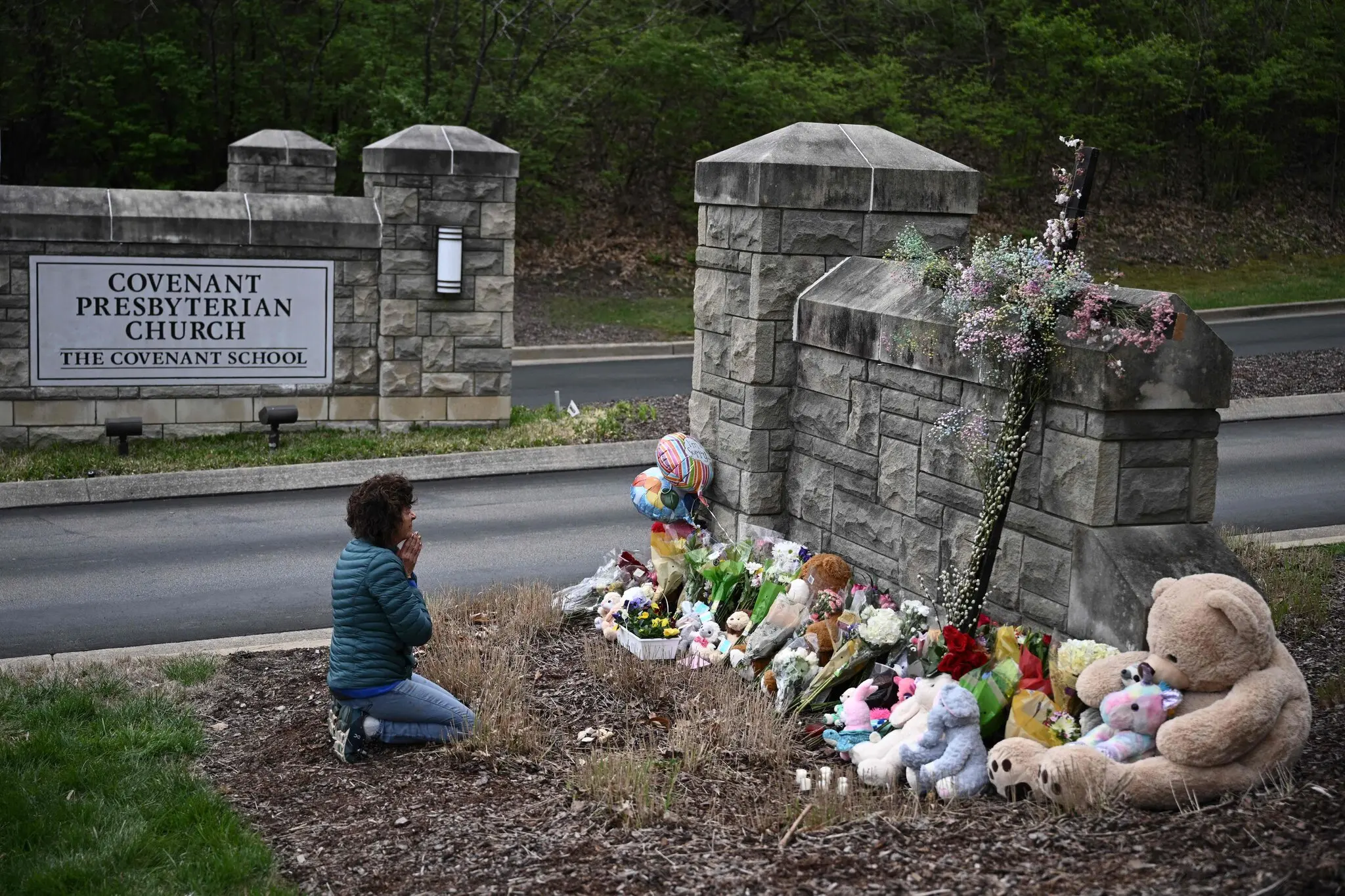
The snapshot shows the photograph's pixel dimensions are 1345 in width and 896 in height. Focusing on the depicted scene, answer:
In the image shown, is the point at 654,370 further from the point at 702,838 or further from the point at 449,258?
the point at 702,838

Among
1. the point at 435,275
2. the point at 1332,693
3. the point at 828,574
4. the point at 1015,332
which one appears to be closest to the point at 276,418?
the point at 435,275

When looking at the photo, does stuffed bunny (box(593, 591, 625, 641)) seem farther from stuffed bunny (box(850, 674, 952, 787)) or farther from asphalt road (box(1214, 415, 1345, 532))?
asphalt road (box(1214, 415, 1345, 532))

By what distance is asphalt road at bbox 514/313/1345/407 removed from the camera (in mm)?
16156

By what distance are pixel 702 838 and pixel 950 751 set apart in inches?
39.0

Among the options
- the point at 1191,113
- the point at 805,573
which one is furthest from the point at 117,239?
the point at 1191,113

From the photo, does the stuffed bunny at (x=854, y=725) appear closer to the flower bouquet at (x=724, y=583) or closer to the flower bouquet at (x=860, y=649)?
the flower bouquet at (x=860, y=649)

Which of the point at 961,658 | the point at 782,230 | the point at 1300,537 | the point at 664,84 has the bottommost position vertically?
the point at 1300,537

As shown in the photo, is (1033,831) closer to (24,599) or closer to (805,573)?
(805,573)

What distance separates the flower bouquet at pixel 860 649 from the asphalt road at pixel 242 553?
333cm

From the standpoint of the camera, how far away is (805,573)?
22.8 ft

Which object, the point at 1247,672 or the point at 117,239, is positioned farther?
the point at 117,239

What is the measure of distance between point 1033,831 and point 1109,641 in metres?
1.23

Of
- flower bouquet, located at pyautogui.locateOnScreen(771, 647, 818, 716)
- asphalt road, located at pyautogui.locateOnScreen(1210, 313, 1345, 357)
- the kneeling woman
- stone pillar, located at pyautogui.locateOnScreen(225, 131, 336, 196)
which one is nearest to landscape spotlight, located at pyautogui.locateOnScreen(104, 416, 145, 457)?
stone pillar, located at pyautogui.locateOnScreen(225, 131, 336, 196)

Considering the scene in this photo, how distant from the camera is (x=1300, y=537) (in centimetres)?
942
